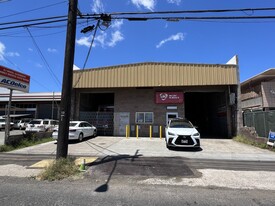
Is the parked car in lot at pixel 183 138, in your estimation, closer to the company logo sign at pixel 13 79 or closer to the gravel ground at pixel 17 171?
the gravel ground at pixel 17 171

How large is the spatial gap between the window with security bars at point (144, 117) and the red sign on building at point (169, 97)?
148 centimetres

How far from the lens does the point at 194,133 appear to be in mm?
11398

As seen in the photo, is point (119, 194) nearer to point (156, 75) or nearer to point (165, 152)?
point (165, 152)

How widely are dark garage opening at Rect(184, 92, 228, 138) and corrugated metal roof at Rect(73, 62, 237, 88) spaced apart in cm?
378

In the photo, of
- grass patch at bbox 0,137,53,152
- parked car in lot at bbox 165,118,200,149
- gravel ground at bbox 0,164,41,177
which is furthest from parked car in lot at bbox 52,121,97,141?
parked car in lot at bbox 165,118,200,149

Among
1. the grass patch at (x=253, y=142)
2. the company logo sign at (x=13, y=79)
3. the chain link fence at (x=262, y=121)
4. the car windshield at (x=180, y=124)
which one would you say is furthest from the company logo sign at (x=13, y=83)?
the chain link fence at (x=262, y=121)

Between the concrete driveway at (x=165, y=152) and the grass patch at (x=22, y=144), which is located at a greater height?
the grass patch at (x=22, y=144)

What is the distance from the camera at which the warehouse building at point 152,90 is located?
17.7 m

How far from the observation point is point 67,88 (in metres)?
7.79

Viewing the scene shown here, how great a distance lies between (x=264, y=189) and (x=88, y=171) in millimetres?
5383

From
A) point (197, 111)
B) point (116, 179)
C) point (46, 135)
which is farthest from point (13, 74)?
point (197, 111)

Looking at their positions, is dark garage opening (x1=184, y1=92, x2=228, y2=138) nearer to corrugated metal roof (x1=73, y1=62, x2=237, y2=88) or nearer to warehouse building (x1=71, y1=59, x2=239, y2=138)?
warehouse building (x1=71, y1=59, x2=239, y2=138)

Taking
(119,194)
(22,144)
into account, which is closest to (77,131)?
(22,144)

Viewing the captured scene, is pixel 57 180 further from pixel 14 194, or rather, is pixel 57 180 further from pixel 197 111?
pixel 197 111
